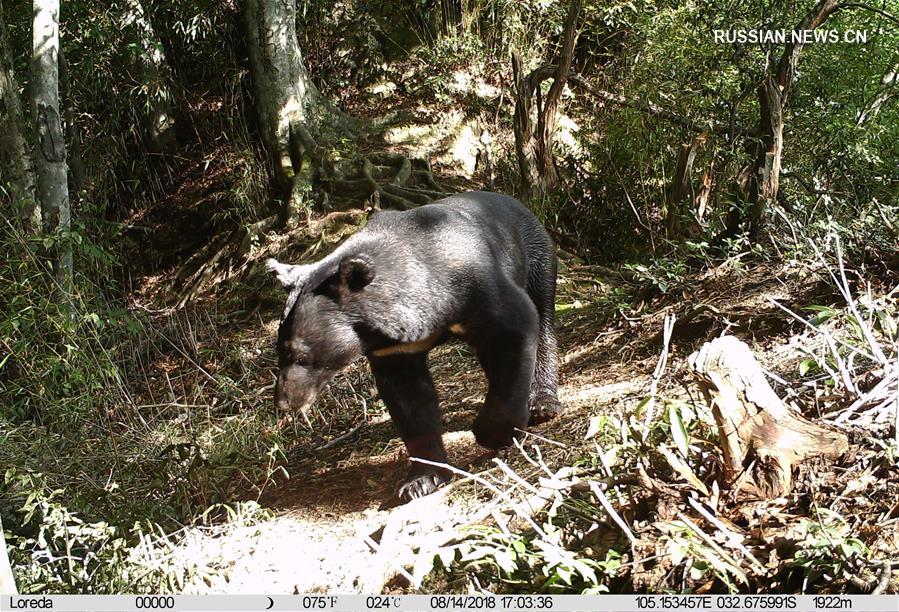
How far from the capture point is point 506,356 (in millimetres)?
4926

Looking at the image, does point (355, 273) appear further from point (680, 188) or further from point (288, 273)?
point (680, 188)

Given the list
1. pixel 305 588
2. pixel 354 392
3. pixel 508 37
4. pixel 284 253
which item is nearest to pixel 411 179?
pixel 284 253

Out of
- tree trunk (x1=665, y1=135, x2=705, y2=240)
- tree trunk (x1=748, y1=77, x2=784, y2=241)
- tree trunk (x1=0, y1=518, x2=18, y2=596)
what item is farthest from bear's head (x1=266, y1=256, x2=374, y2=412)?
tree trunk (x1=665, y1=135, x2=705, y2=240)

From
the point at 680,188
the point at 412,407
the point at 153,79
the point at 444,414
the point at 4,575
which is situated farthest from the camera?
the point at 153,79

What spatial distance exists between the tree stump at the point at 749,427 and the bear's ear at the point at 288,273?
2.36 metres

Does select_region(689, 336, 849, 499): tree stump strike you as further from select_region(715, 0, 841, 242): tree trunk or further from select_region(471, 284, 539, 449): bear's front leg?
select_region(715, 0, 841, 242): tree trunk

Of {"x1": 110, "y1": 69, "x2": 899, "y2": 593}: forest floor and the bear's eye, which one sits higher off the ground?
the bear's eye

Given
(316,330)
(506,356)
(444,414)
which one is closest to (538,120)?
(444,414)

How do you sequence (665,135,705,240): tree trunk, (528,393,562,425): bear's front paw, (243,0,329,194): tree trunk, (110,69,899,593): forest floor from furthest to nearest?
(243,0,329,194): tree trunk, (665,135,705,240): tree trunk, (528,393,562,425): bear's front paw, (110,69,899,593): forest floor

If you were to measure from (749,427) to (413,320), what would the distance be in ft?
6.61

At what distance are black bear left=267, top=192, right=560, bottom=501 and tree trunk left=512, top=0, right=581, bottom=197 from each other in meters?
3.88

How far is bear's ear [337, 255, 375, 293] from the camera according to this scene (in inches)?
181

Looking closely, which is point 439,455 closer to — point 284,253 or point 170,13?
point 284,253

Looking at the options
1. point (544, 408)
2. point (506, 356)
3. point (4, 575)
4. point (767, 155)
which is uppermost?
point (767, 155)
